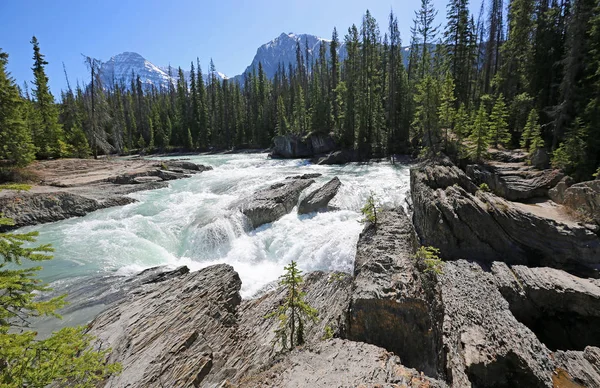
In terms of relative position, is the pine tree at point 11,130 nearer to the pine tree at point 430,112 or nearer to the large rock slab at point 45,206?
the large rock slab at point 45,206

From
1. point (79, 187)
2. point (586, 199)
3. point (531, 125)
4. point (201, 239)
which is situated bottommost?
point (201, 239)

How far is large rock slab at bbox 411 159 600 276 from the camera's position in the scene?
30.9 feet

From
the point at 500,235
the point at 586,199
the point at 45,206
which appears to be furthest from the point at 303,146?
the point at 586,199

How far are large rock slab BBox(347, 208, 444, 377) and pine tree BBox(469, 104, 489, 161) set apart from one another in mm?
16090

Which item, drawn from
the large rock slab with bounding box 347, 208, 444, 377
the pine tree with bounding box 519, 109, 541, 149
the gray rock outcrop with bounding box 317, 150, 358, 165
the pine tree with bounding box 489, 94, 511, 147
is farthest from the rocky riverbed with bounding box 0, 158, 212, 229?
the pine tree with bounding box 519, 109, 541, 149

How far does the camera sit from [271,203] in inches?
670

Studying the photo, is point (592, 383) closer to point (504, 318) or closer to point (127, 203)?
point (504, 318)

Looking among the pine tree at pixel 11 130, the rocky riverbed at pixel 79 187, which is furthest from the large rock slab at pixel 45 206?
the pine tree at pixel 11 130

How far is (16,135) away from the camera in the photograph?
73.7ft

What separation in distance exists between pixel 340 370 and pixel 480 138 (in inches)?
767

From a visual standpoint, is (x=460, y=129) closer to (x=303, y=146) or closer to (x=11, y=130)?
(x=303, y=146)

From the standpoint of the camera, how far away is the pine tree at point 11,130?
2208 cm

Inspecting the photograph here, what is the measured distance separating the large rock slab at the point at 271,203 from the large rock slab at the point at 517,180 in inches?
462

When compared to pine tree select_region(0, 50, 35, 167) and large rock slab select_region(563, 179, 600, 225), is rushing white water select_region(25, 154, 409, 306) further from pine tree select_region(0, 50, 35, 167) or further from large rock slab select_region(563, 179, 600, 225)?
pine tree select_region(0, 50, 35, 167)
